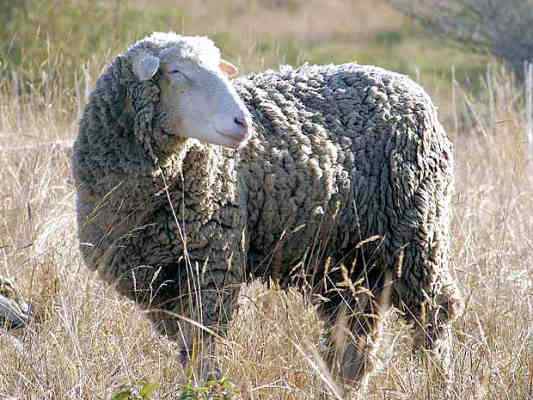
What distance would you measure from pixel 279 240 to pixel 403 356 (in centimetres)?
82

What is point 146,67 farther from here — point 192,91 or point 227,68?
point 227,68

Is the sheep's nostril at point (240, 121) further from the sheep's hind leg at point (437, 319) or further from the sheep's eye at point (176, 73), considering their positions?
the sheep's hind leg at point (437, 319)

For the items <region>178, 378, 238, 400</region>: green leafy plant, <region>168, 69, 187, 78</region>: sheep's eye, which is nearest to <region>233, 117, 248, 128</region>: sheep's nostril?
<region>168, 69, 187, 78</region>: sheep's eye

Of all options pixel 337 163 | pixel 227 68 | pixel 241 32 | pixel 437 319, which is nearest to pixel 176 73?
pixel 227 68

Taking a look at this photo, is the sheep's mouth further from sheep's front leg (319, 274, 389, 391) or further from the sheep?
sheep's front leg (319, 274, 389, 391)

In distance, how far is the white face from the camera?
375cm

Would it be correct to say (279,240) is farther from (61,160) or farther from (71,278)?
(61,160)

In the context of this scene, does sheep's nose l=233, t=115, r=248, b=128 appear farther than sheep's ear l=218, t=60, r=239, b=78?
No

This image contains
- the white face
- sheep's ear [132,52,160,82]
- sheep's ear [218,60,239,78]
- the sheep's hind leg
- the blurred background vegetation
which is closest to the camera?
the white face

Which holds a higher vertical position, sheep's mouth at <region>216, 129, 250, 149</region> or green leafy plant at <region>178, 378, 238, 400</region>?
sheep's mouth at <region>216, 129, 250, 149</region>

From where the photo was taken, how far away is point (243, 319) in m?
4.34

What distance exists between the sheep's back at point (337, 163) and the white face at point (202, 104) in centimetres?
39

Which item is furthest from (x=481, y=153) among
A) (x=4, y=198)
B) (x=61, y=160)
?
(x=4, y=198)

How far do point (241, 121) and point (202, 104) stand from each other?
183mm
